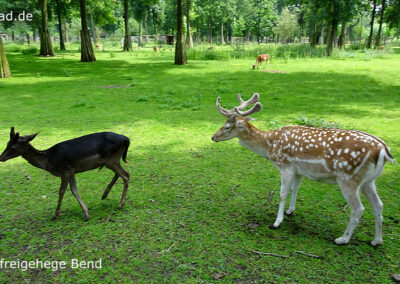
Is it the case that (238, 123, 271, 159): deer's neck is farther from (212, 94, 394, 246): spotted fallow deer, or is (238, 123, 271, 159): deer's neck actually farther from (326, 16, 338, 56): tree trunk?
(326, 16, 338, 56): tree trunk

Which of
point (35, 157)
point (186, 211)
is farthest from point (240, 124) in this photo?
point (35, 157)

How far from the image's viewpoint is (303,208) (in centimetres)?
480

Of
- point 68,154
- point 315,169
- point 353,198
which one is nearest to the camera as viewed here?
point 353,198

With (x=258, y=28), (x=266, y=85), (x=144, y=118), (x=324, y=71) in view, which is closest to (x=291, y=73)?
(x=324, y=71)

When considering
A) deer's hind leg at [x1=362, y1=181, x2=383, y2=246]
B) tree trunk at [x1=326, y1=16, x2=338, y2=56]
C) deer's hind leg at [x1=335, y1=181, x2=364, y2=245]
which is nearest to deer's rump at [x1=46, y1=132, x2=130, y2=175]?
deer's hind leg at [x1=335, y1=181, x2=364, y2=245]

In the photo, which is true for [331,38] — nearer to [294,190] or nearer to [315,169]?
[294,190]

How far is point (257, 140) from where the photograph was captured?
14.8 ft

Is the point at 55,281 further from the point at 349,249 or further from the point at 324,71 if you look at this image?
the point at 324,71

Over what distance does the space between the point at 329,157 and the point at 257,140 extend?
107 cm

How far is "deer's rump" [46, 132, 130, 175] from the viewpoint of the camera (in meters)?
4.26

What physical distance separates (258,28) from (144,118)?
2989 inches

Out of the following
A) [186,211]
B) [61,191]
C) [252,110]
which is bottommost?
[186,211]

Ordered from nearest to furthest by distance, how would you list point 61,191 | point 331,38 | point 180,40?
point 61,191, point 180,40, point 331,38

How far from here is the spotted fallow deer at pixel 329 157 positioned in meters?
3.52
